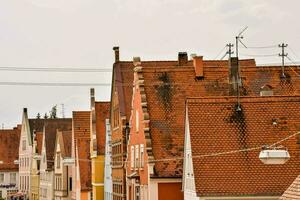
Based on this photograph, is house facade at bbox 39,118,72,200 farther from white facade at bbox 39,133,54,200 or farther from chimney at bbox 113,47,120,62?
chimney at bbox 113,47,120,62

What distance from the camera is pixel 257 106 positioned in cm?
4128

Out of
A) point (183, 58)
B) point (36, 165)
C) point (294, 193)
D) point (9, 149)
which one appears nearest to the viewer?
point (294, 193)

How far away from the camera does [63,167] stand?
3282 inches

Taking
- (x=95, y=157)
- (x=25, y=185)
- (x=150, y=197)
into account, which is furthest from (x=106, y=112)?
(x=25, y=185)

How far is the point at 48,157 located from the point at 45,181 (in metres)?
3.44

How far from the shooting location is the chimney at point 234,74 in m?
48.4

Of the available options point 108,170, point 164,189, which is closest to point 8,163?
point 108,170

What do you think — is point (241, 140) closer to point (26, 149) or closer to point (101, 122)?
point (101, 122)

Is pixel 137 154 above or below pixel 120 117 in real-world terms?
below

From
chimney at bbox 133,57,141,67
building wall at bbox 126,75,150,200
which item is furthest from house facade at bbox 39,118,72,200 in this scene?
chimney at bbox 133,57,141,67

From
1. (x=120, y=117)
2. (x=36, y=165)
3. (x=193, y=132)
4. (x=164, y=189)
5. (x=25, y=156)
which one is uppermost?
(x=25, y=156)

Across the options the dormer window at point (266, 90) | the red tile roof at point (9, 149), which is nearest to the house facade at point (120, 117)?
the dormer window at point (266, 90)

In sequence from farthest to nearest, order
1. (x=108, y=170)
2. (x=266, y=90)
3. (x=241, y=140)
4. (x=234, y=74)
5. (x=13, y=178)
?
1. (x=13, y=178)
2. (x=108, y=170)
3. (x=234, y=74)
4. (x=266, y=90)
5. (x=241, y=140)

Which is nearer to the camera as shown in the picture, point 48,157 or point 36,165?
point 48,157
